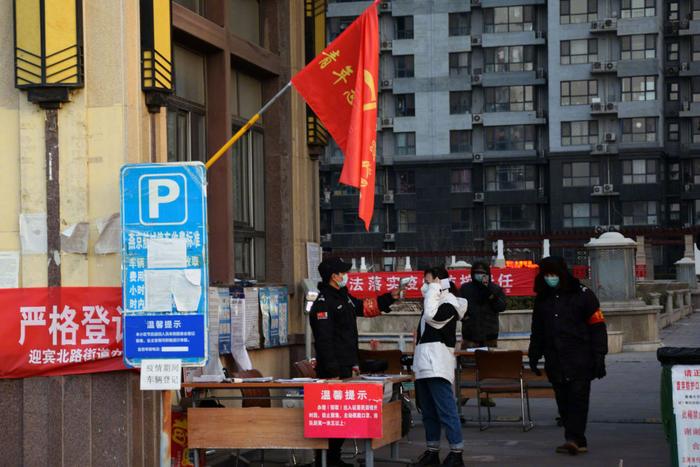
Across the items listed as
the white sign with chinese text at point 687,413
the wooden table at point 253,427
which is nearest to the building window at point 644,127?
the wooden table at point 253,427

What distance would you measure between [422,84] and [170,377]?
8067 centimetres

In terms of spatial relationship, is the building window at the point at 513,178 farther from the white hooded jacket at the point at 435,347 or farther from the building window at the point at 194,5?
the white hooded jacket at the point at 435,347

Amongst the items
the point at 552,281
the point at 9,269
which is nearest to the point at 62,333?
the point at 9,269

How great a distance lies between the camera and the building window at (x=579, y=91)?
8625 cm

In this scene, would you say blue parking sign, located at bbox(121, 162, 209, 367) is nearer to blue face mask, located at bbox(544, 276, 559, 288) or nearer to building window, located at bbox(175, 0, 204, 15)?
building window, located at bbox(175, 0, 204, 15)

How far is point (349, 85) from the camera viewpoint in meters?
12.6

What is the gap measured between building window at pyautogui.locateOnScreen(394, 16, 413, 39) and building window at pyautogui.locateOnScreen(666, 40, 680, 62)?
16.9 metres

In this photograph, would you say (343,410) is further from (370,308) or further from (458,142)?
(458,142)

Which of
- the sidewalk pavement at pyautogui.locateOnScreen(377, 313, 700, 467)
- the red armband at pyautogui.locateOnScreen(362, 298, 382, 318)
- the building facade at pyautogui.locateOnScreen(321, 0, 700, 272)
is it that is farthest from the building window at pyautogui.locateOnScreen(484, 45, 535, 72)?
the red armband at pyautogui.locateOnScreen(362, 298, 382, 318)

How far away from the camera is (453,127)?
8950 cm

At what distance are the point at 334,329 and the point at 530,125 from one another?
77245 millimetres

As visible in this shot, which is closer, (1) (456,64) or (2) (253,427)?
(2) (253,427)

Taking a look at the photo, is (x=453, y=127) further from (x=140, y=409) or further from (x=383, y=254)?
(x=140, y=409)

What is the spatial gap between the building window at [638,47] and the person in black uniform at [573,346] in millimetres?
74708
